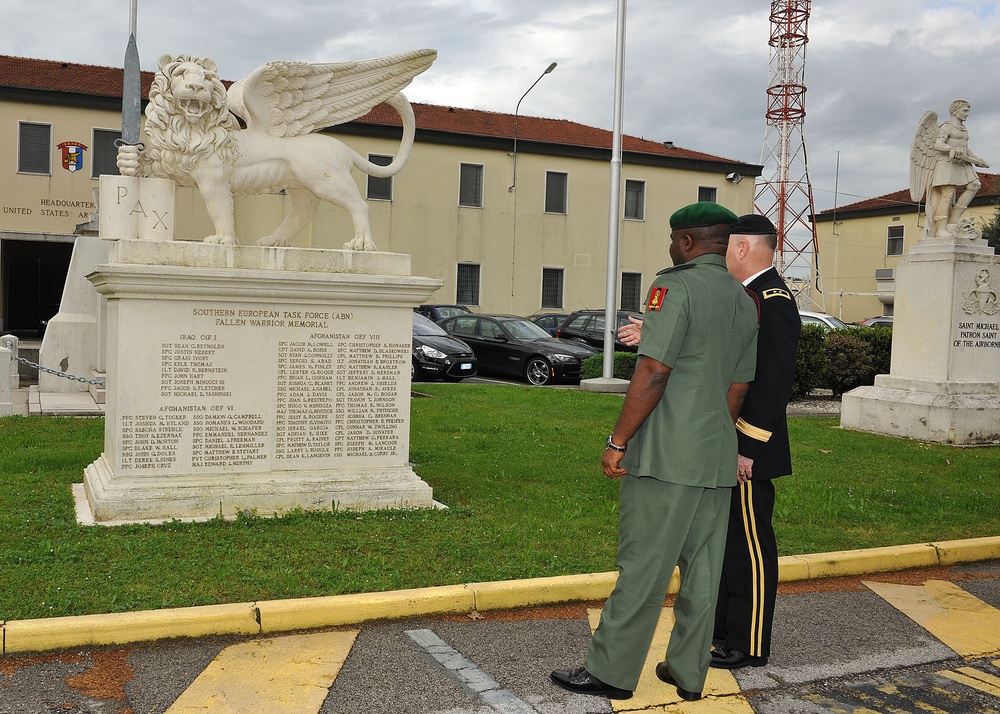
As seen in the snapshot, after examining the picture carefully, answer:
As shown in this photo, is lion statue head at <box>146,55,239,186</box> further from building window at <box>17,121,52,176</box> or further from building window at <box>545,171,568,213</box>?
building window at <box>545,171,568,213</box>

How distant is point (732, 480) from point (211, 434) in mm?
3883

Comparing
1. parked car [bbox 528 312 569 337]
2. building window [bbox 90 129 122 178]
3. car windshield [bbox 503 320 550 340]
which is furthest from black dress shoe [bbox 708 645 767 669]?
building window [bbox 90 129 122 178]

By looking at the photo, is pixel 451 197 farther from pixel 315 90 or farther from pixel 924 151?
pixel 315 90

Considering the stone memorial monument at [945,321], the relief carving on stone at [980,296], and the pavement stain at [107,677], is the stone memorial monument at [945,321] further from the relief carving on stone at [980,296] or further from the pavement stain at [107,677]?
the pavement stain at [107,677]

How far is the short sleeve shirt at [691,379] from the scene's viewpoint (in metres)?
3.58

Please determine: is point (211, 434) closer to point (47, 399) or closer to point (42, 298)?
point (47, 399)

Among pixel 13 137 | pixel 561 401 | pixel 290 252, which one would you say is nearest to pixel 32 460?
pixel 290 252

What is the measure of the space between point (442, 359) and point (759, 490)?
1321 cm

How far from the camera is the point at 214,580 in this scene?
192 inches

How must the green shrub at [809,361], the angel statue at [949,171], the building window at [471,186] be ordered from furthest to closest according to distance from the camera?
the building window at [471,186] < the green shrub at [809,361] < the angel statue at [949,171]

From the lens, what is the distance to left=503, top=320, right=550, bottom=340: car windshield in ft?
64.0

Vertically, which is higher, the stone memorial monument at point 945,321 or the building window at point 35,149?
the building window at point 35,149

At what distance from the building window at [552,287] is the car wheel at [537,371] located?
13.7 m

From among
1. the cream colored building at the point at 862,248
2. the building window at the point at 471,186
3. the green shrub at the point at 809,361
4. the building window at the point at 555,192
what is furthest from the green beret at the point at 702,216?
the cream colored building at the point at 862,248
